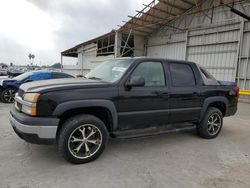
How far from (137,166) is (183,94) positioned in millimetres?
1789

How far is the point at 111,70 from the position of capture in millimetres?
4250

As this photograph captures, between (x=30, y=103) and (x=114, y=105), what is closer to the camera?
(x=30, y=103)

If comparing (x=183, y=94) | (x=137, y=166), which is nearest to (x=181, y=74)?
(x=183, y=94)

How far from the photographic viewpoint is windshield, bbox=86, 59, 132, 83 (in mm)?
3954

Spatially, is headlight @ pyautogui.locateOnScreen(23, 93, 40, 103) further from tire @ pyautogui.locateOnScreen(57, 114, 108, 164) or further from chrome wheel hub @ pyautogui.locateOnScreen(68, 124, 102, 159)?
chrome wheel hub @ pyautogui.locateOnScreen(68, 124, 102, 159)

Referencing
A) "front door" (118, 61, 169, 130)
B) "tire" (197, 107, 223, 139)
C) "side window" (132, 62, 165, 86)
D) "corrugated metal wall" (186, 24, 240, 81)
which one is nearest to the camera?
"front door" (118, 61, 169, 130)

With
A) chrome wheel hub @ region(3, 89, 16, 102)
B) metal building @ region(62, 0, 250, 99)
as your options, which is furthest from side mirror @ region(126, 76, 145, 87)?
metal building @ region(62, 0, 250, 99)

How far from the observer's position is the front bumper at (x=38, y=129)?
3.16 m

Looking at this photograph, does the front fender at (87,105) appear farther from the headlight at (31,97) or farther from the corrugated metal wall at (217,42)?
the corrugated metal wall at (217,42)

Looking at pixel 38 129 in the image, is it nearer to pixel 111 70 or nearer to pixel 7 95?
pixel 111 70

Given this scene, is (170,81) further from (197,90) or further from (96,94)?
(96,94)

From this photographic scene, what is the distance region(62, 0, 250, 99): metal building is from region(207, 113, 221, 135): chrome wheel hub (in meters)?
7.55

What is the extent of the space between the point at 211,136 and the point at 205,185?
2.32 m

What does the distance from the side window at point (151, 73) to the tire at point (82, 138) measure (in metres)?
1.16
